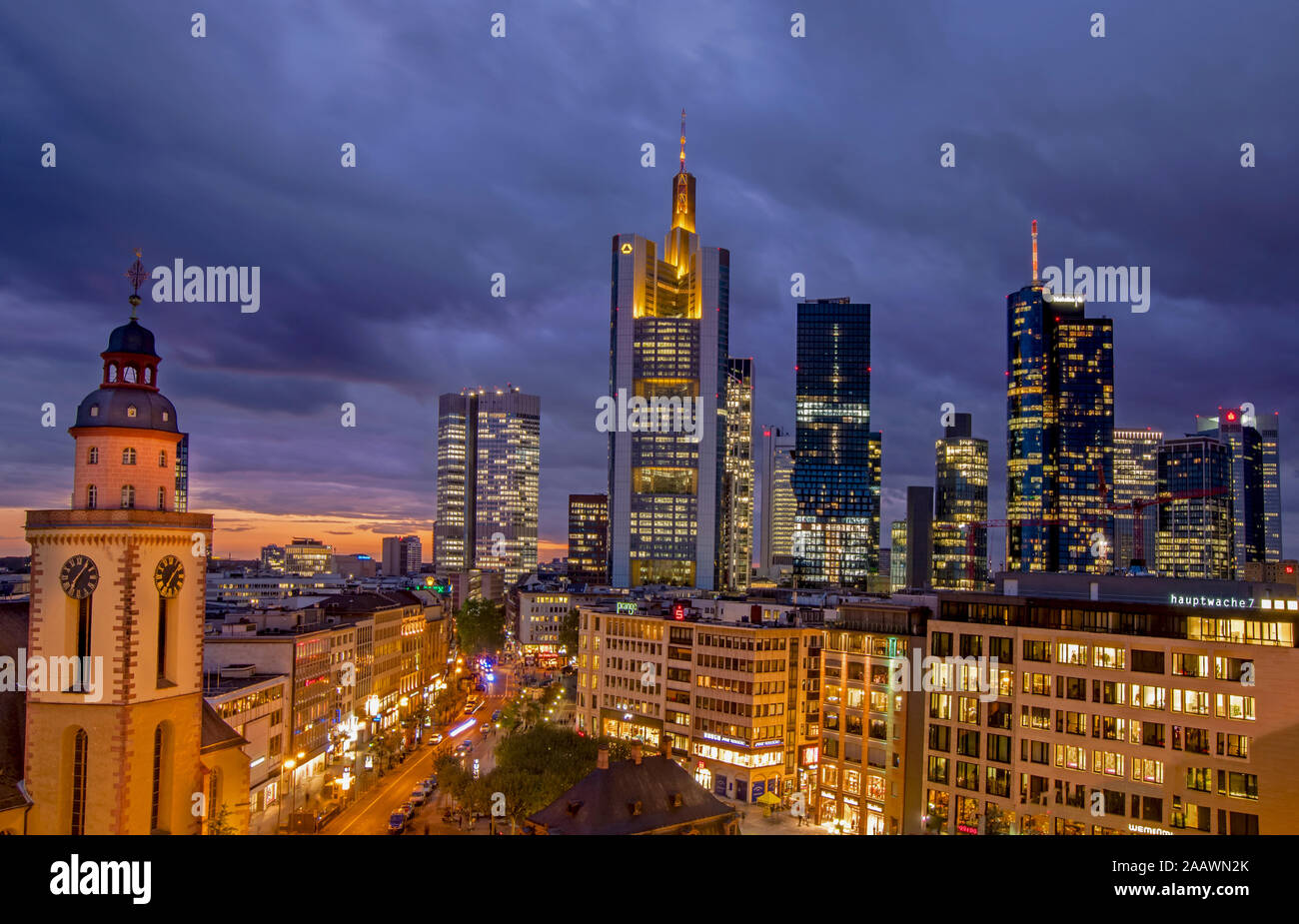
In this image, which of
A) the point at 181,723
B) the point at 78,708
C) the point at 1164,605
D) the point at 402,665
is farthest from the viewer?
the point at 402,665

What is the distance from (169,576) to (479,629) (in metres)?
132

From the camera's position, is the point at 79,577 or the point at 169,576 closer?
the point at 79,577

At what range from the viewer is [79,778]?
33.0 m

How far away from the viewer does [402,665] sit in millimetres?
113625

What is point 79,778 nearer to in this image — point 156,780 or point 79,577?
point 156,780

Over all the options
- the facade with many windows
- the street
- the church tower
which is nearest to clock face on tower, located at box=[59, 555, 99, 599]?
the church tower

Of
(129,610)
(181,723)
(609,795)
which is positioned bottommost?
(609,795)

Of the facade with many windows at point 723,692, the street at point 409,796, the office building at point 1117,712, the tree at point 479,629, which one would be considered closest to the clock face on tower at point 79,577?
the street at point 409,796

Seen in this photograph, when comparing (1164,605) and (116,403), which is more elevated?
(116,403)

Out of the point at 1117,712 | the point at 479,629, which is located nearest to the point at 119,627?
the point at 1117,712

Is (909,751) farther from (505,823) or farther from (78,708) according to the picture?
(78,708)
